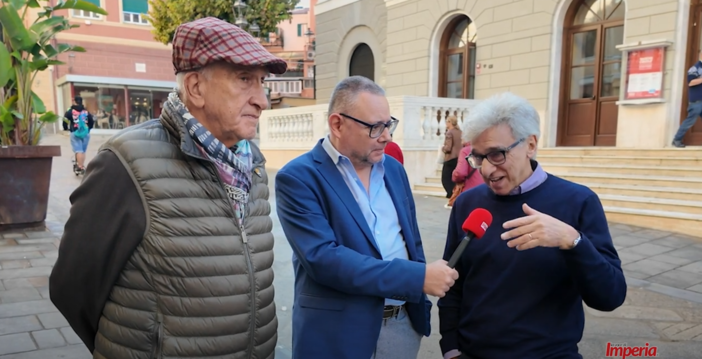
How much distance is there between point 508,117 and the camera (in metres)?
1.85

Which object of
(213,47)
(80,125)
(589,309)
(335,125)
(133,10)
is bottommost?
(589,309)

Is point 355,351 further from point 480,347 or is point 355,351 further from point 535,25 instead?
point 535,25

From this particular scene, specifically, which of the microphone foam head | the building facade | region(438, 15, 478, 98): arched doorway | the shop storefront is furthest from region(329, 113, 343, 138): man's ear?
the shop storefront

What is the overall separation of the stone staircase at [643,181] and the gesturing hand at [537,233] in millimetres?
6086

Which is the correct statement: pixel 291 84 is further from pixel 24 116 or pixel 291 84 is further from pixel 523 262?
pixel 523 262

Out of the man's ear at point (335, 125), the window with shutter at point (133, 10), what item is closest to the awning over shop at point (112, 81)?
the window with shutter at point (133, 10)

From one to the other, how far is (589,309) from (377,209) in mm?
2849

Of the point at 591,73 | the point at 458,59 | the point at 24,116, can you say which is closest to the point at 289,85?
the point at 458,59

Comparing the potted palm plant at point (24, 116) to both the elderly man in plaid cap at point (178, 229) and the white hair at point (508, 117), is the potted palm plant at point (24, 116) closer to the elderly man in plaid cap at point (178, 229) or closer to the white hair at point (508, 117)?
the elderly man in plaid cap at point (178, 229)

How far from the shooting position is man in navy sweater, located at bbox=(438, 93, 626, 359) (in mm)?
→ 1789

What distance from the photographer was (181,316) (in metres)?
1.51

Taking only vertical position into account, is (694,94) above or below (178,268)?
above

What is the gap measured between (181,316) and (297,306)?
512 millimetres

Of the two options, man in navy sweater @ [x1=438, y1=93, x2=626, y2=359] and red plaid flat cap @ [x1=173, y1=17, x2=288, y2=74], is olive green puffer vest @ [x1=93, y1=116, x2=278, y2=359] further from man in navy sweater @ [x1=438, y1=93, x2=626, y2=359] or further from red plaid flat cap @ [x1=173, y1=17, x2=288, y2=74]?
man in navy sweater @ [x1=438, y1=93, x2=626, y2=359]
